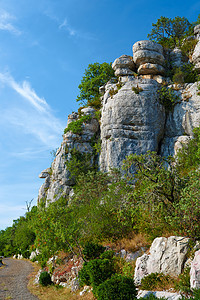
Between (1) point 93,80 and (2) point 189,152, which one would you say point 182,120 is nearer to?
(2) point 189,152

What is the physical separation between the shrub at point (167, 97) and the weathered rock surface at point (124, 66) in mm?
6598

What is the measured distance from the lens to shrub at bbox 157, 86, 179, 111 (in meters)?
32.3

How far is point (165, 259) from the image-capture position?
9.84 m

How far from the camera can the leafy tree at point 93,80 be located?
44.3m

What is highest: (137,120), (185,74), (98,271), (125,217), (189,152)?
(185,74)

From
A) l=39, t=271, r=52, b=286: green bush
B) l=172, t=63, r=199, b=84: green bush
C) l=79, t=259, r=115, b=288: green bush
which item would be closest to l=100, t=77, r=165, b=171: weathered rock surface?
l=172, t=63, r=199, b=84: green bush

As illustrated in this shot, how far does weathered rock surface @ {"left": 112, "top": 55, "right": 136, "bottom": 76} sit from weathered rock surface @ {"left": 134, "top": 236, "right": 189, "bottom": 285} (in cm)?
3054

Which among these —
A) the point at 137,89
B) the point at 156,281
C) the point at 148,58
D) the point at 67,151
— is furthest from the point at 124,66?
the point at 156,281

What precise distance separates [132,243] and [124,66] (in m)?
30.2

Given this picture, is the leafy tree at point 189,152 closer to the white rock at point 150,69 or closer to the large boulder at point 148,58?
the white rock at point 150,69

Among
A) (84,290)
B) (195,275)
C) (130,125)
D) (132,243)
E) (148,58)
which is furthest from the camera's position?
(148,58)

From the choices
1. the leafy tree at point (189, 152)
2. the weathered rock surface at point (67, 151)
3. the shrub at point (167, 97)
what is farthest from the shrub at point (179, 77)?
the weathered rock surface at point (67, 151)

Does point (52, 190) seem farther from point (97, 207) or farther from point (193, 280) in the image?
point (193, 280)

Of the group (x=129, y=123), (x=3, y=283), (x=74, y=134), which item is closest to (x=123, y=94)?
(x=129, y=123)
